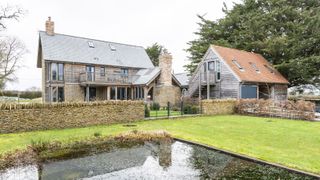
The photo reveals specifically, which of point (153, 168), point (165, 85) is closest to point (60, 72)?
point (165, 85)

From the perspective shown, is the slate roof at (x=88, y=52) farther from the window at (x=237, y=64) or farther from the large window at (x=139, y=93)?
the window at (x=237, y=64)

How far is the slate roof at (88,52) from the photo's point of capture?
28.1 metres

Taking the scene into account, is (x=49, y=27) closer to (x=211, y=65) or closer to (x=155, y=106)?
(x=155, y=106)

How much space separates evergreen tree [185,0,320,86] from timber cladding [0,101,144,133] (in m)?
20.8

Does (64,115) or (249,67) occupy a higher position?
(249,67)

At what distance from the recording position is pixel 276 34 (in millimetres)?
33875

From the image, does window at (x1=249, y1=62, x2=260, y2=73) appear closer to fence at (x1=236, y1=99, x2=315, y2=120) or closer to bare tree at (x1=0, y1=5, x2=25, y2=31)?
fence at (x1=236, y1=99, x2=315, y2=120)

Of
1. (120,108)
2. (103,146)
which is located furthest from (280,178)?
(120,108)

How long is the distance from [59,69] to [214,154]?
22859 millimetres

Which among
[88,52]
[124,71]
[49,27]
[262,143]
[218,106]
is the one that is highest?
[49,27]

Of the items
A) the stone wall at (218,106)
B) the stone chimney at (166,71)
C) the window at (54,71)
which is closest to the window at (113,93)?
the stone chimney at (166,71)

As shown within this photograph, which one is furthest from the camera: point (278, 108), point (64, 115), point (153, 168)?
point (278, 108)

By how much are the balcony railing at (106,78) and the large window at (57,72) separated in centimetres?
198

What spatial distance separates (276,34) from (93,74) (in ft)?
73.8
